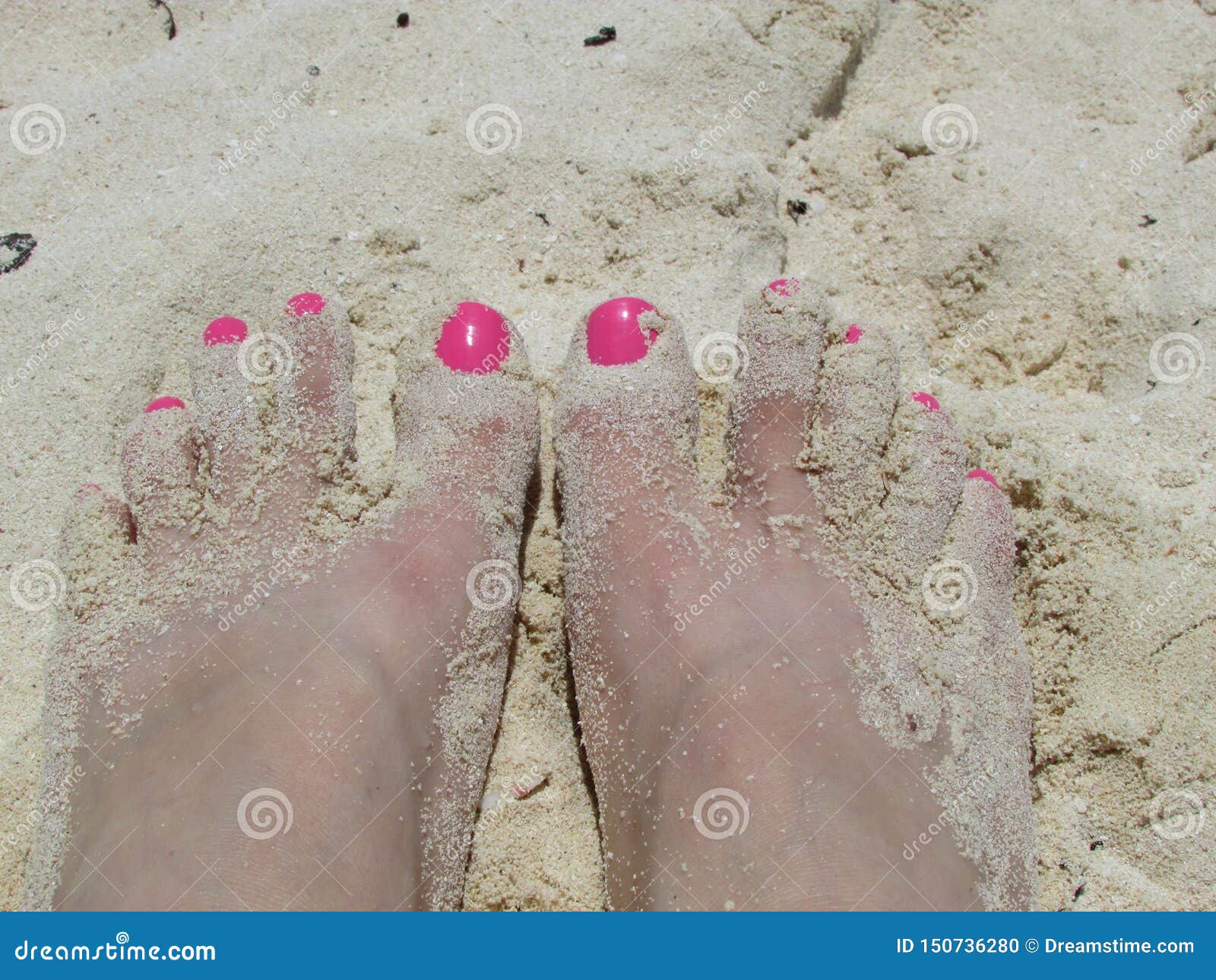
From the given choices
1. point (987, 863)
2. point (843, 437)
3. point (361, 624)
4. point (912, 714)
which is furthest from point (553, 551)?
point (987, 863)

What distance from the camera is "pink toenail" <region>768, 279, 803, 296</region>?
220 cm

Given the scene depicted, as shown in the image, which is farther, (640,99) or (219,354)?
(640,99)

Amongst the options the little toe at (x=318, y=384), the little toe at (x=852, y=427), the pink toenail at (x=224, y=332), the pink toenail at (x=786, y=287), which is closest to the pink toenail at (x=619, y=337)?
the pink toenail at (x=786, y=287)

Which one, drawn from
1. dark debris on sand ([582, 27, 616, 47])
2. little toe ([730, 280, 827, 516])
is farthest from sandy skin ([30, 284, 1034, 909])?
dark debris on sand ([582, 27, 616, 47])

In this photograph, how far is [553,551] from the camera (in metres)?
2.29

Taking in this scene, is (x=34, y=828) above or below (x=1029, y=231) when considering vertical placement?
below

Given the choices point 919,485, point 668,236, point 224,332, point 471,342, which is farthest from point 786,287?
point 224,332

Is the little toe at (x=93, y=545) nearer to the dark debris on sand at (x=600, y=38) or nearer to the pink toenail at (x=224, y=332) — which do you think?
the pink toenail at (x=224, y=332)

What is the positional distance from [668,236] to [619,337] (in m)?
0.37

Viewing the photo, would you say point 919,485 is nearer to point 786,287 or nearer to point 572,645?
point 786,287

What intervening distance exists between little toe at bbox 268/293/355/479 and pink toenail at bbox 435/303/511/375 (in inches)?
9.4
